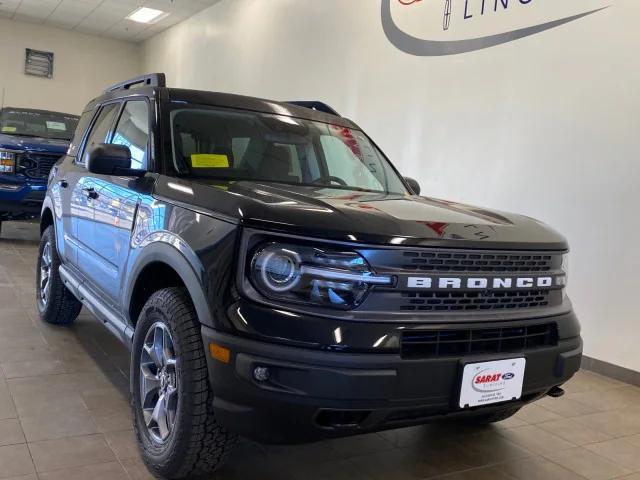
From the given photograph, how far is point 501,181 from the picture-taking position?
192 inches

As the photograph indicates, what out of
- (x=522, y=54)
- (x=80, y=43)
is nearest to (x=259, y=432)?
(x=522, y=54)

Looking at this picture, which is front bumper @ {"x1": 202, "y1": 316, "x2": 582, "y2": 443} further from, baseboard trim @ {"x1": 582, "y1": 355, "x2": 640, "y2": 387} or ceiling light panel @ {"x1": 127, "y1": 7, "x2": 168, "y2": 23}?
ceiling light panel @ {"x1": 127, "y1": 7, "x2": 168, "y2": 23}

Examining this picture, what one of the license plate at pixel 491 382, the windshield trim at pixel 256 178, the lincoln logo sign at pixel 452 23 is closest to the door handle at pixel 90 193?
the windshield trim at pixel 256 178

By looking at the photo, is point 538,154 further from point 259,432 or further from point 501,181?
point 259,432

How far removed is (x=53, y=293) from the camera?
3.91 m

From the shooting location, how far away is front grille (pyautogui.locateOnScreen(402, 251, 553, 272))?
184cm

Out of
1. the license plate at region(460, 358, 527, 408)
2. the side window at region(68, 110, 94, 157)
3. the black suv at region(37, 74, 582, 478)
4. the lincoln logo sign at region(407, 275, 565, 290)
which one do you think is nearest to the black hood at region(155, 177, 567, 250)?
the black suv at region(37, 74, 582, 478)

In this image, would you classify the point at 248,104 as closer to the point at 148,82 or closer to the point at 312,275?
the point at 148,82

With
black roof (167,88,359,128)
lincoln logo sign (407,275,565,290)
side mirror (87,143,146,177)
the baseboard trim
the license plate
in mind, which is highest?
black roof (167,88,359,128)

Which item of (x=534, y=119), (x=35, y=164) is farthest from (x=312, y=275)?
(x=35, y=164)

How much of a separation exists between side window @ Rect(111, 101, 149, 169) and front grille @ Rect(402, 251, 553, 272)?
1345mm

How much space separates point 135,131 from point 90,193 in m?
0.49

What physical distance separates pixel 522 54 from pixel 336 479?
146 inches

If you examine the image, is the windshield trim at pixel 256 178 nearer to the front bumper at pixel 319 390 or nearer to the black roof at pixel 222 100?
the black roof at pixel 222 100
